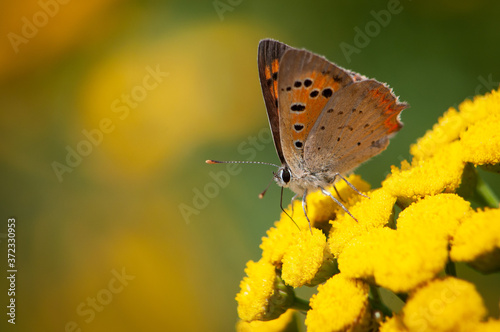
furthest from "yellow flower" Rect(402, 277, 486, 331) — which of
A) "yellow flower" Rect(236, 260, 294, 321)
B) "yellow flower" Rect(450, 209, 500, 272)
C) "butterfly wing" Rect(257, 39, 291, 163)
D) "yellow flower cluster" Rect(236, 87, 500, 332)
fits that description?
"butterfly wing" Rect(257, 39, 291, 163)

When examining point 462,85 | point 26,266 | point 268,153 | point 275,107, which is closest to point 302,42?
point 268,153

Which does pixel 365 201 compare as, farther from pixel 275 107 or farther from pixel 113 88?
pixel 113 88

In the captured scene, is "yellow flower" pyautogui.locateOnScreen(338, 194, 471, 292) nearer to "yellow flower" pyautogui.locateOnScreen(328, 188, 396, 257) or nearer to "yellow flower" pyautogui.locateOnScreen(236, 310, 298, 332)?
"yellow flower" pyautogui.locateOnScreen(328, 188, 396, 257)

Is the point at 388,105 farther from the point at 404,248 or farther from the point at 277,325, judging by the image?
the point at 277,325

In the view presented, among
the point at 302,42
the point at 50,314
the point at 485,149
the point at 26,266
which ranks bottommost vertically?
the point at 50,314

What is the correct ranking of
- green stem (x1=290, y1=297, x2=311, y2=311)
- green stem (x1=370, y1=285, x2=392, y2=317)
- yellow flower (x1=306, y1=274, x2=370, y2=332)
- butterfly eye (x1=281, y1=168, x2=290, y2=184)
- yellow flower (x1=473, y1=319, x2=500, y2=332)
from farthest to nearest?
butterfly eye (x1=281, y1=168, x2=290, y2=184)
green stem (x1=290, y1=297, x2=311, y2=311)
green stem (x1=370, y1=285, x2=392, y2=317)
yellow flower (x1=306, y1=274, x2=370, y2=332)
yellow flower (x1=473, y1=319, x2=500, y2=332)

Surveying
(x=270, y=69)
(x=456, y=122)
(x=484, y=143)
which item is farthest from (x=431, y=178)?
(x=270, y=69)

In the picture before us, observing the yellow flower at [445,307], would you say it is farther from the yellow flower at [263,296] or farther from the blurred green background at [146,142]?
the blurred green background at [146,142]

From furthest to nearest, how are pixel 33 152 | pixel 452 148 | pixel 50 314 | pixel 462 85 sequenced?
pixel 33 152 → pixel 50 314 → pixel 462 85 → pixel 452 148
